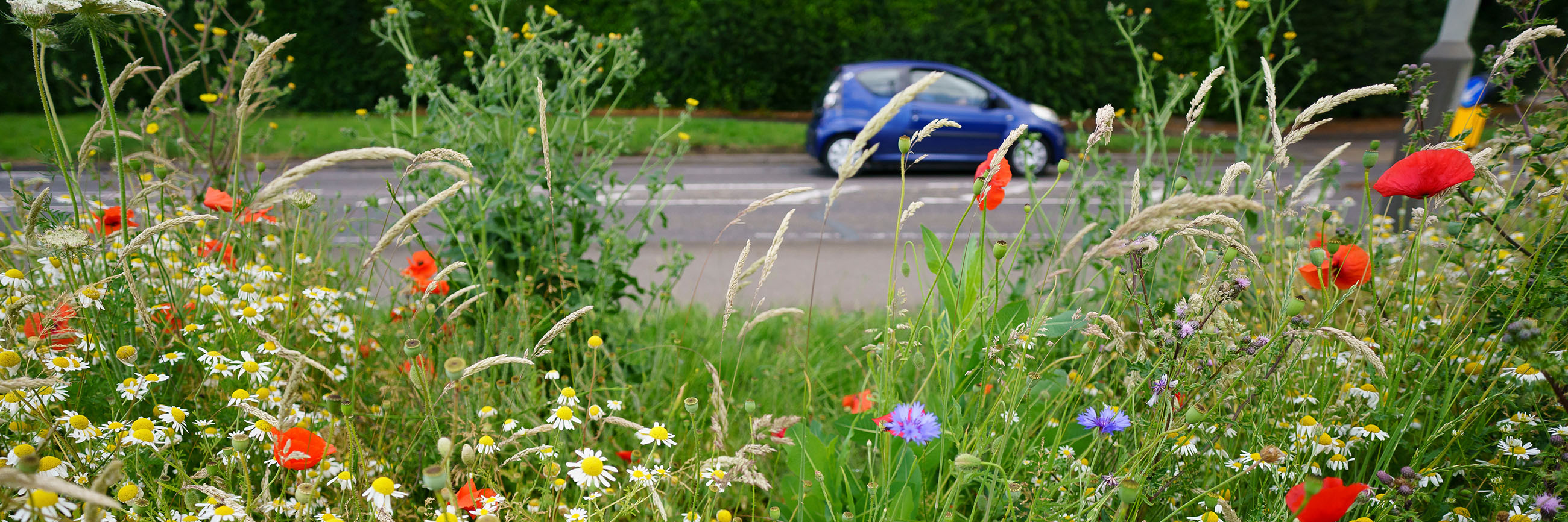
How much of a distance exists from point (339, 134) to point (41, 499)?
34.0 ft

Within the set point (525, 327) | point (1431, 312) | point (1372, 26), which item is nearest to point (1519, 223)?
point (1431, 312)

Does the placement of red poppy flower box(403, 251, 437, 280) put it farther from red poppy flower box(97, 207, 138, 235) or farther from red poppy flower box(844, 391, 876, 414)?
red poppy flower box(844, 391, 876, 414)

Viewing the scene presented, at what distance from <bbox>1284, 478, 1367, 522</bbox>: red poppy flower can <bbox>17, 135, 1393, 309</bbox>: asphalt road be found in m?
1.55

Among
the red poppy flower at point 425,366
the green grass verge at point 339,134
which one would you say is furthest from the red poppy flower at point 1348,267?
the green grass verge at point 339,134

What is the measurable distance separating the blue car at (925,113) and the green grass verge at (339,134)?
6.43 ft

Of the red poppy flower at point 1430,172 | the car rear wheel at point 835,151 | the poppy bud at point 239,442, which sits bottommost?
the car rear wheel at point 835,151

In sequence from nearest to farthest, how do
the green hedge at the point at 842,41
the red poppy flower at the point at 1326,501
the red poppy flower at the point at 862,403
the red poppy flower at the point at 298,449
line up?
the red poppy flower at the point at 1326,501, the red poppy flower at the point at 298,449, the red poppy flower at the point at 862,403, the green hedge at the point at 842,41

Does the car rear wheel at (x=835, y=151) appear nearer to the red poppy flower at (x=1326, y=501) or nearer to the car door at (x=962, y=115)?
the car door at (x=962, y=115)

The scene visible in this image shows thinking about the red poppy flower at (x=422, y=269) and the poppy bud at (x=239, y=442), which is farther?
the red poppy flower at (x=422, y=269)

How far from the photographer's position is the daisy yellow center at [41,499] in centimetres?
69

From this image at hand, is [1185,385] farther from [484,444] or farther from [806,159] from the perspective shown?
[806,159]

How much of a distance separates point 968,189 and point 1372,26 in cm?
970

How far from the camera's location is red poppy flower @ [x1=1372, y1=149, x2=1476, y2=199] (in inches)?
47.2

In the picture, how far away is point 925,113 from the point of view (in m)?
9.11
